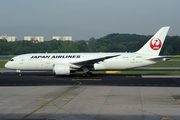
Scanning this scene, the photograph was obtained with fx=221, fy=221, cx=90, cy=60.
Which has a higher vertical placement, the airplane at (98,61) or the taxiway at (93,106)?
the airplane at (98,61)

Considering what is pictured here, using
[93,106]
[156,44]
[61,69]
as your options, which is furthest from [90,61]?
[93,106]

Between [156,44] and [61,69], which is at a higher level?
[156,44]

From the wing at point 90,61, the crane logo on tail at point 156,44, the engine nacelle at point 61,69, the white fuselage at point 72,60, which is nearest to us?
the engine nacelle at point 61,69

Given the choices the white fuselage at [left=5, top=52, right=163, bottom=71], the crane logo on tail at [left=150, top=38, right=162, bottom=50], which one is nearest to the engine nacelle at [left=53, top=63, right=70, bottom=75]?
the white fuselage at [left=5, top=52, right=163, bottom=71]

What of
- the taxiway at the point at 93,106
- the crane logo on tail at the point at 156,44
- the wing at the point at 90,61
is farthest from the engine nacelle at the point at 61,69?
the crane logo on tail at the point at 156,44

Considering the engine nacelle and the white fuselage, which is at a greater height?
the white fuselage

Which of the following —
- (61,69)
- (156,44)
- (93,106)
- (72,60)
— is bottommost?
(93,106)

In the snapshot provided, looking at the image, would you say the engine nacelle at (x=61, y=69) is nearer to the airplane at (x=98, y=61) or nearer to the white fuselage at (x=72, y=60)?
the airplane at (x=98, y=61)

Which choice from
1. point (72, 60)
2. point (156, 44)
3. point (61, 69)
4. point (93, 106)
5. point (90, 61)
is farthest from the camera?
point (156, 44)

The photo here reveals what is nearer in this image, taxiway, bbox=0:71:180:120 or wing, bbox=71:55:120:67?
taxiway, bbox=0:71:180:120

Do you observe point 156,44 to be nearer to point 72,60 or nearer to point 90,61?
point 90,61

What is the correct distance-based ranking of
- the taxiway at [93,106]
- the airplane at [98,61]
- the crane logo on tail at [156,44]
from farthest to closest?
the crane logo on tail at [156,44] → the airplane at [98,61] → the taxiway at [93,106]

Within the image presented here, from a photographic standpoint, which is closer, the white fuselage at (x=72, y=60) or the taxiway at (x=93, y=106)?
the taxiway at (x=93, y=106)

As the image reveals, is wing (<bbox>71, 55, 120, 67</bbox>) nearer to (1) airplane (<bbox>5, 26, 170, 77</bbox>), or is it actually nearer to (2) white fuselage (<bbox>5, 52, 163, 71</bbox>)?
(1) airplane (<bbox>5, 26, 170, 77</bbox>)
